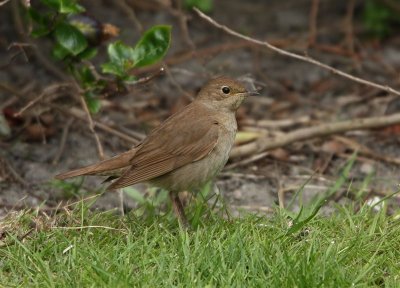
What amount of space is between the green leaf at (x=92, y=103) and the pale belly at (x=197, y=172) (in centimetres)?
98

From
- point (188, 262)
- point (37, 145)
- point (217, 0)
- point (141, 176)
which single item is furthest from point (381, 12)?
point (188, 262)

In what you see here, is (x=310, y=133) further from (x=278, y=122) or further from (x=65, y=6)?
(x=65, y=6)

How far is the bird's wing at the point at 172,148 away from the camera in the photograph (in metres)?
5.62

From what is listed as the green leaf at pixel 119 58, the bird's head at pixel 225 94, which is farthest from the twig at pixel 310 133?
the green leaf at pixel 119 58

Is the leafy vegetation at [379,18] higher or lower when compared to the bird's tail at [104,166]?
lower

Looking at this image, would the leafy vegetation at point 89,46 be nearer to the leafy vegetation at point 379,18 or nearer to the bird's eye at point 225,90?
the bird's eye at point 225,90

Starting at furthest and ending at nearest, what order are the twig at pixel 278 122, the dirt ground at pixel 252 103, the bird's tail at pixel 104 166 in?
the twig at pixel 278 122, the dirt ground at pixel 252 103, the bird's tail at pixel 104 166

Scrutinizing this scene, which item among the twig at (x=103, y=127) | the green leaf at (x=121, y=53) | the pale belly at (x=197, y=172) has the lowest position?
the twig at (x=103, y=127)

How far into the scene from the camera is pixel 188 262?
466 cm

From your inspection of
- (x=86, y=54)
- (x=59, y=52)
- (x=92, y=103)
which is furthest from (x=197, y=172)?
(x=59, y=52)

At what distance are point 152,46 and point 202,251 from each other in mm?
1801

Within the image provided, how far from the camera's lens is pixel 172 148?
18.8 ft

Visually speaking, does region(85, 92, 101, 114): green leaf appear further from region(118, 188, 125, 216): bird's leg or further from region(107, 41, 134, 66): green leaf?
region(118, 188, 125, 216): bird's leg

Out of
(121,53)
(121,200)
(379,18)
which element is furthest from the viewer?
(379,18)
